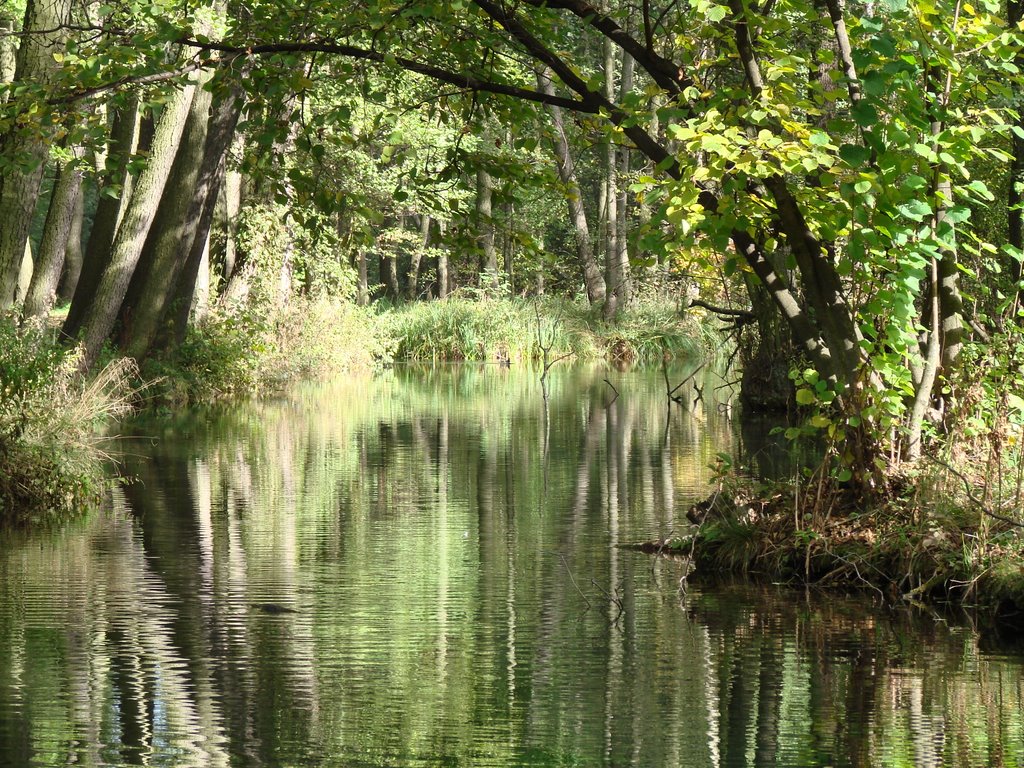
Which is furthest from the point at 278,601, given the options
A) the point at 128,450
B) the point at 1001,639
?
the point at 128,450

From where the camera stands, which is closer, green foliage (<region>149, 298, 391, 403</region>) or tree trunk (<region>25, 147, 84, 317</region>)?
A: tree trunk (<region>25, 147, 84, 317</region>)

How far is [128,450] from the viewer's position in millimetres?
16234

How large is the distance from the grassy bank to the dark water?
2191cm

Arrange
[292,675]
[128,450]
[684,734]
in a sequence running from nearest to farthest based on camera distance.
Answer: [684,734] → [292,675] → [128,450]

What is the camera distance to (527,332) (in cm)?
3588

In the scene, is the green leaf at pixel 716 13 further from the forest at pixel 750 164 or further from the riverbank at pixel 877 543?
the riverbank at pixel 877 543

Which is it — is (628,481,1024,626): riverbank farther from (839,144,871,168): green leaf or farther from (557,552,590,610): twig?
(839,144,871,168): green leaf

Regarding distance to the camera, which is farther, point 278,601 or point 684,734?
point 278,601

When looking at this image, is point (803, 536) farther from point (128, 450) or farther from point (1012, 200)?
point (128, 450)

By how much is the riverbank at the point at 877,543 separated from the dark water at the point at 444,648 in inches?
11.3

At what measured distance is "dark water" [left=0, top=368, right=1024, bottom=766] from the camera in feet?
18.7

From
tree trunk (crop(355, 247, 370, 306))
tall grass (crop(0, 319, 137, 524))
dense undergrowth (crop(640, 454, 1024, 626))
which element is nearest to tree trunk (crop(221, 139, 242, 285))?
tree trunk (crop(355, 247, 370, 306))

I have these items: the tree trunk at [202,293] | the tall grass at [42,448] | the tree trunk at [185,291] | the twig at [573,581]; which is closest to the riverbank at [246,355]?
the tall grass at [42,448]

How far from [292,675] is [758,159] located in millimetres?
3431
